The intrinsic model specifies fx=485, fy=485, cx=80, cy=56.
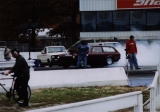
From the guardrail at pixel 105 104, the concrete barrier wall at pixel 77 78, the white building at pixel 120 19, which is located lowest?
the concrete barrier wall at pixel 77 78

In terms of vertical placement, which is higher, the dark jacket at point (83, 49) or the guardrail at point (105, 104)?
the dark jacket at point (83, 49)

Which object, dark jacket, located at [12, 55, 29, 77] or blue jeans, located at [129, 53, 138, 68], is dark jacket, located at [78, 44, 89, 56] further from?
dark jacket, located at [12, 55, 29, 77]

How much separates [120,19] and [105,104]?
35623mm

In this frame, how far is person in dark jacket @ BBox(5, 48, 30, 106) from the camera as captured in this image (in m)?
12.9

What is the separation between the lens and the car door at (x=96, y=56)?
98.7ft

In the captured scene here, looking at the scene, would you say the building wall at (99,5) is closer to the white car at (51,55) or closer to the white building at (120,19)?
the white building at (120,19)

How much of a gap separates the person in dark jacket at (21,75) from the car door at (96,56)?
17.1 m

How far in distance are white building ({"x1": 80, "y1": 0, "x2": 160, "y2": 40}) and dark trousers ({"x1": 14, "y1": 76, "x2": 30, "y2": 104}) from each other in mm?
28950

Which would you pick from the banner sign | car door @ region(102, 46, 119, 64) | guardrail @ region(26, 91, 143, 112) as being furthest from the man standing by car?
guardrail @ region(26, 91, 143, 112)

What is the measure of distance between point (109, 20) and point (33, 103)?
93.9ft

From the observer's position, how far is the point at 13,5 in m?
54.4

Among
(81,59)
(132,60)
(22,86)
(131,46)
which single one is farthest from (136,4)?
(22,86)

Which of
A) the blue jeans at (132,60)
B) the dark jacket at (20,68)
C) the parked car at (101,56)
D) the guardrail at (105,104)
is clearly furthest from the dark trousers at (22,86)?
the parked car at (101,56)

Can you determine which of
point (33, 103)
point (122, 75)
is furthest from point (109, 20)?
point (33, 103)
